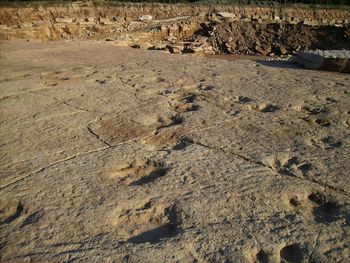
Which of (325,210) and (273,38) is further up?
(325,210)

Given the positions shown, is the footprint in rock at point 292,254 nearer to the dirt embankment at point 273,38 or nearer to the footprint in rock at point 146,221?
the footprint in rock at point 146,221

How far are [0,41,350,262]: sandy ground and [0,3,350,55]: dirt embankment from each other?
7.50 metres

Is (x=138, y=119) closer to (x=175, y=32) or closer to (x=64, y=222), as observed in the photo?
(x=64, y=222)

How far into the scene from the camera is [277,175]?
2.37 m

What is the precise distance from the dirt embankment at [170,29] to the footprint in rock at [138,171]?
8.77 metres

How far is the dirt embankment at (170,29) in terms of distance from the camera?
11859mm

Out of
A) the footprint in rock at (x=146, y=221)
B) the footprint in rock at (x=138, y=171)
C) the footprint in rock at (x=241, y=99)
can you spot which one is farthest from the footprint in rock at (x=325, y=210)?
the footprint in rock at (x=241, y=99)

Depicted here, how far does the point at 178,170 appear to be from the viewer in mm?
2457

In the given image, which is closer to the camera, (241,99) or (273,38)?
(241,99)

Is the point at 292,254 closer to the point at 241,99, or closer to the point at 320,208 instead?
the point at 320,208

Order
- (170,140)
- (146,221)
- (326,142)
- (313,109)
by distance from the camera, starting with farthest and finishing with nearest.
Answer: (313,109)
(170,140)
(326,142)
(146,221)

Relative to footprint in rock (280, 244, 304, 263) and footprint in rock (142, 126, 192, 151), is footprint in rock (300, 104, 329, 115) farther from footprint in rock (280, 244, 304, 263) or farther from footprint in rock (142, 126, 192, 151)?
footprint in rock (280, 244, 304, 263)

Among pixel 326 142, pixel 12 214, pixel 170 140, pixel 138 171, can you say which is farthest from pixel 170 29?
pixel 12 214

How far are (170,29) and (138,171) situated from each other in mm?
10897
